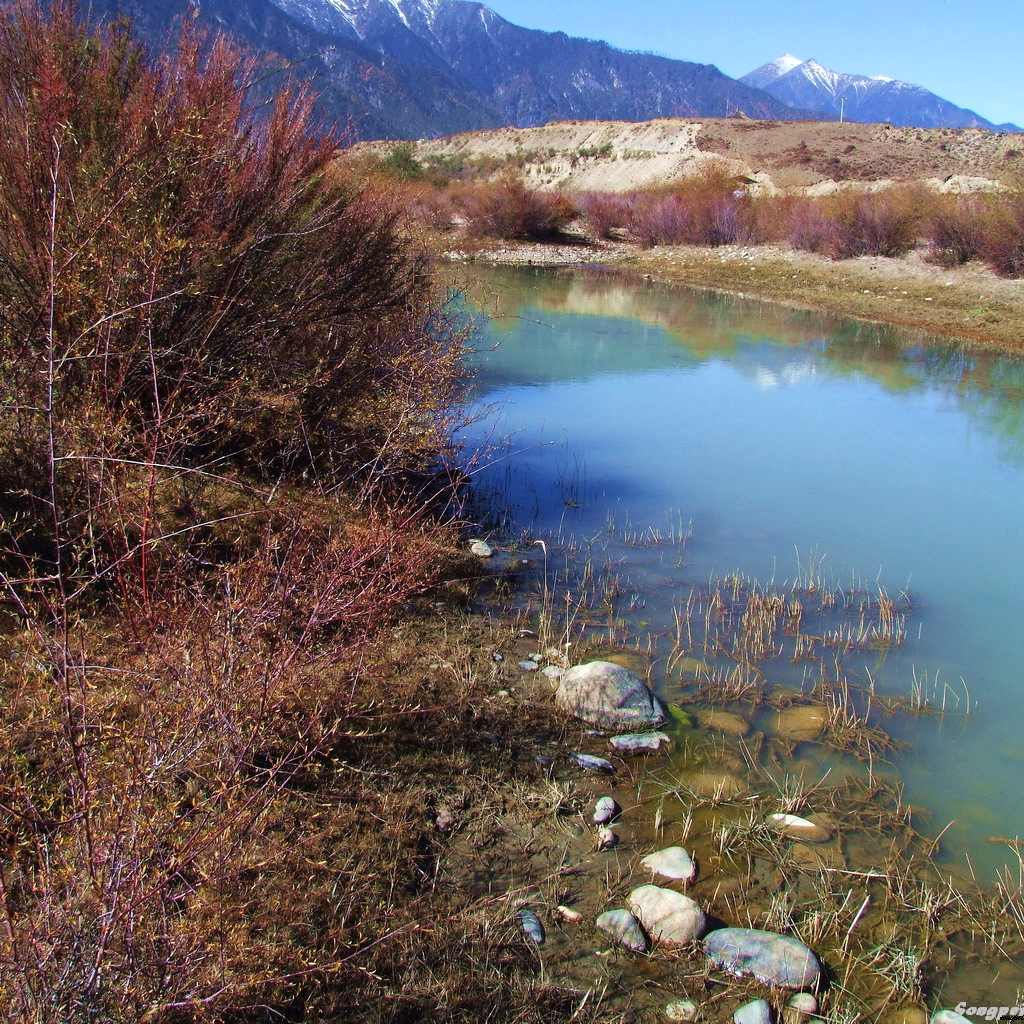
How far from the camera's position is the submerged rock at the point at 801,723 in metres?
4.66

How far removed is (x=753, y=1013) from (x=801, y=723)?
6.94 ft

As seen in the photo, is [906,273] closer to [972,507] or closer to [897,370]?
[897,370]

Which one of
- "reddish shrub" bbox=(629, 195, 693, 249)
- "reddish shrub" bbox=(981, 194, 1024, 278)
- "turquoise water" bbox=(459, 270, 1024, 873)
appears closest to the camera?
"turquoise water" bbox=(459, 270, 1024, 873)

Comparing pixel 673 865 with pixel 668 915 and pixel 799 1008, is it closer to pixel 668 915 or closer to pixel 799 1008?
pixel 668 915

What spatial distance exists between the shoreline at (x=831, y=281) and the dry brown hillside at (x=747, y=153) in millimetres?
9598

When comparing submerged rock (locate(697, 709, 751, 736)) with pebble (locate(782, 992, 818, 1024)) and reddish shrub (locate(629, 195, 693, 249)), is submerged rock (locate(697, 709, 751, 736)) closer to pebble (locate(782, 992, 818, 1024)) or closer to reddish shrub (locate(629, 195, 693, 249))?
pebble (locate(782, 992, 818, 1024))

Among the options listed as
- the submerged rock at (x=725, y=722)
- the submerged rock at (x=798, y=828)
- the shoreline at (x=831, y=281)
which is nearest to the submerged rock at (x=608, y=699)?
the submerged rock at (x=725, y=722)

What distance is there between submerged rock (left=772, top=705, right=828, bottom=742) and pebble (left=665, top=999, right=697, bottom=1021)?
1961mm

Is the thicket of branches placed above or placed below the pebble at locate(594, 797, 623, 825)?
above

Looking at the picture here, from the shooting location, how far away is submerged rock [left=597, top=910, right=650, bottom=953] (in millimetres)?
3113

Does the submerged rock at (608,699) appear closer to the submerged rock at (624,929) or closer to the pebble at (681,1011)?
the submerged rock at (624,929)

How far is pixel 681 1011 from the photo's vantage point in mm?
2889

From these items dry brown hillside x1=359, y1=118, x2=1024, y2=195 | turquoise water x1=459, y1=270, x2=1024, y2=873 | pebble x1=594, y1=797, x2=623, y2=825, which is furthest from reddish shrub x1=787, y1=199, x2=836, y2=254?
pebble x1=594, y1=797, x2=623, y2=825

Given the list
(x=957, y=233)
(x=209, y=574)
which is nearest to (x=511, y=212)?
(x=957, y=233)
